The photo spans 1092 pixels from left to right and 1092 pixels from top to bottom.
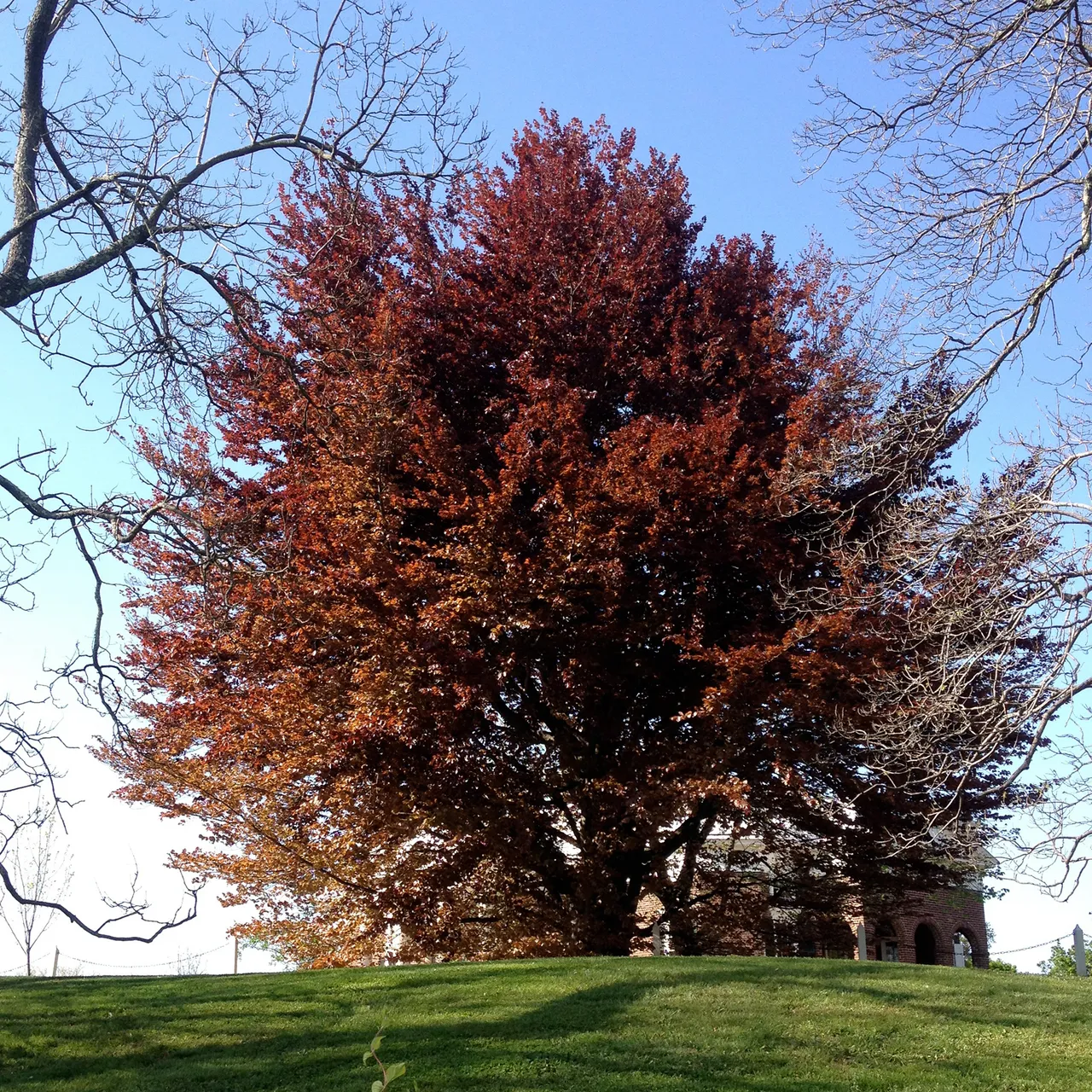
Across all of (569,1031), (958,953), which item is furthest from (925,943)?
(569,1031)

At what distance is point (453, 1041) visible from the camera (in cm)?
857

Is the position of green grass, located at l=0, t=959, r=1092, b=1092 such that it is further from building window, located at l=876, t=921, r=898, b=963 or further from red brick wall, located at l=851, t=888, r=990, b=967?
red brick wall, located at l=851, t=888, r=990, b=967

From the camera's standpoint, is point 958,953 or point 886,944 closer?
point 958,953

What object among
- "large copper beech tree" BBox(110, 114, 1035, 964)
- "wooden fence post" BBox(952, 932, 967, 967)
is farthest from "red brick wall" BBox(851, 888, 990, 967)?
"large copper beech tree" BBox(110, 114, 1035, 964)

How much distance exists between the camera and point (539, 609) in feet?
42.4

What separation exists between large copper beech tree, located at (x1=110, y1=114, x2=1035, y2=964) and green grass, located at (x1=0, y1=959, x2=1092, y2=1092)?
7.05ft

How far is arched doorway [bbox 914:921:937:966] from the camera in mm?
26328

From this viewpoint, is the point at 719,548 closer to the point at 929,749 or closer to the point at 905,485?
the point at 905,485

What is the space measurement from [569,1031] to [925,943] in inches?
830

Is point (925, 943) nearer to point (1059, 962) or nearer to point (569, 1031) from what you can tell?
point (1059, 962)

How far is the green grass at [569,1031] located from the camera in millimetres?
7961

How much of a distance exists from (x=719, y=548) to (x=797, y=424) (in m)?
1.89

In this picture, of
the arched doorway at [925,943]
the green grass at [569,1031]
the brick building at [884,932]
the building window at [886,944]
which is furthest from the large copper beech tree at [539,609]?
the arched doorway at [925,943]

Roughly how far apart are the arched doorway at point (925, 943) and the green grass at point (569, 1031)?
51.1 ft
